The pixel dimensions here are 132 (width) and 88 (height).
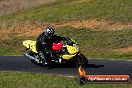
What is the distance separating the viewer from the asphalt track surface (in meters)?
21.6

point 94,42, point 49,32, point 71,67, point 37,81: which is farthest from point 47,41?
point 94,42

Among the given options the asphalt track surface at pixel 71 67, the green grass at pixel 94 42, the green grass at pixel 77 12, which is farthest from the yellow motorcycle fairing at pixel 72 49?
the green grass at pixel 77 12

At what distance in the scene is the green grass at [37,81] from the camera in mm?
17250

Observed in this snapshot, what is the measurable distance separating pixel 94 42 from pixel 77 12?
12205 mm

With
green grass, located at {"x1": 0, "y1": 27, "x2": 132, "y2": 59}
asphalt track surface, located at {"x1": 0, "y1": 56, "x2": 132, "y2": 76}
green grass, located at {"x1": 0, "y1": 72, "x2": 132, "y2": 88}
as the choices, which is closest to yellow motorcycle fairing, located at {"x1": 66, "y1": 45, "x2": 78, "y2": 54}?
asphalt track surface, located at {"x1": 0, "y1": 56, "x2": 132, "y2": 76}

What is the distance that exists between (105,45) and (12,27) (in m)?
14.3

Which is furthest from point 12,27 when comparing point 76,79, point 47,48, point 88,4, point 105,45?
point 76,79

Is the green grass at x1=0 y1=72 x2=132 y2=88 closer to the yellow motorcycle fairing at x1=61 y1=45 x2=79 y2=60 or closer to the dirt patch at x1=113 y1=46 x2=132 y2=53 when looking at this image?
the yellow motorcycle fairing at x1=61 y1=45 x2=79 y2=60

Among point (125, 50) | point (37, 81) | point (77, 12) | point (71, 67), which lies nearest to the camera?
point (37, 81)

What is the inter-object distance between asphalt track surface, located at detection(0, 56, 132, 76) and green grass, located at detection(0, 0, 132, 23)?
1844cm

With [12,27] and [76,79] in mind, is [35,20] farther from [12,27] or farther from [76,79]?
[76,79]

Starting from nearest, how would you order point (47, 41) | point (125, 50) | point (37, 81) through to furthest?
point (37, 81) < point (47, 41) < point (125, 50)

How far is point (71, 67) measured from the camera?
76.9ft

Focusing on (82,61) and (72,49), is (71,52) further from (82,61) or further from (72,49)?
(82,61)
